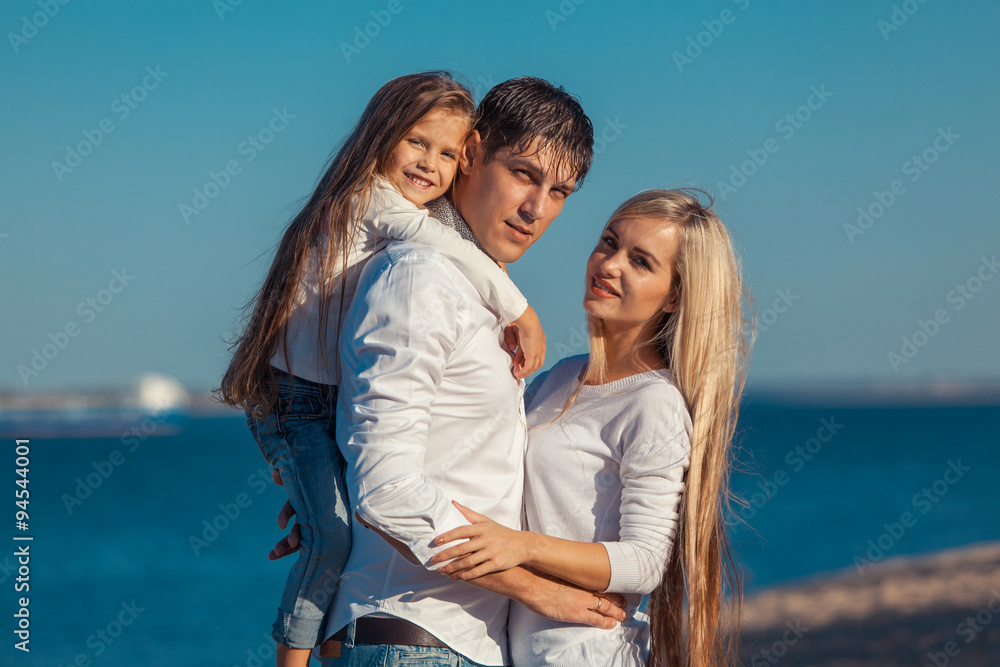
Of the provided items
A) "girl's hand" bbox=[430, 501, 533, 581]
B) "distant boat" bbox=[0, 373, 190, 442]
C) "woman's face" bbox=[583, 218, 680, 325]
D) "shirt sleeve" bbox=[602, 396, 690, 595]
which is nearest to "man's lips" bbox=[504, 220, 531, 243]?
"woman's face" bbox=[583, 218, 680, 325]

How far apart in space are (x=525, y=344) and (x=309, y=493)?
2.60ft

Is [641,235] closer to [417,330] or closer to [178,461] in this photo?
[417,330]

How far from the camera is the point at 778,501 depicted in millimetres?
36250

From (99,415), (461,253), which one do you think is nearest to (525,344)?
(461,253)

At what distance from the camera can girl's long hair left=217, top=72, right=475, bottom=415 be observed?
2.56 metres

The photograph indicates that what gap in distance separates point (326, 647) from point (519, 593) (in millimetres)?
567

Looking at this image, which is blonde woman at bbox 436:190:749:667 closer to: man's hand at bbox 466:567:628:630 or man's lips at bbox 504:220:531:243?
man's hand at bbox 466:567:628:630

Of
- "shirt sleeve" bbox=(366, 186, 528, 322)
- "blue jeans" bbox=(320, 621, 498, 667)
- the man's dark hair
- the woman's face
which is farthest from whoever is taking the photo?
the woman's face

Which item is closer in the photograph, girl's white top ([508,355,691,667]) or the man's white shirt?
the man's white shirt

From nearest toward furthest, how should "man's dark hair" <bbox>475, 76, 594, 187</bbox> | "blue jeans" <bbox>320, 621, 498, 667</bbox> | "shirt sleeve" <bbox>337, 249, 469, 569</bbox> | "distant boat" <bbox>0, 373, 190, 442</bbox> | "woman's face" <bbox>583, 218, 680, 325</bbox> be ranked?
"shirt sleeve" <bbox>337, 249, 469, 569</bbox> → "blue jeans" <bbox>320, 621, 498, 667</bbox> → "man's dark hair" <bbox>475, 76, 594, 187</bbox> → "woman's face" <bbox>583, 218, 680, 325</bbox> → "distant boat" <bbox>0, 373, 190, 442</bbox>

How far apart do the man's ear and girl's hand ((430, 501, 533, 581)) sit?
3.63 ft

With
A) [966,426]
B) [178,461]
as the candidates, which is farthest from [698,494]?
[966,426]

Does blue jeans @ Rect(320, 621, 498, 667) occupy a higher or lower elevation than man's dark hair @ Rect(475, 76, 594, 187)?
lower

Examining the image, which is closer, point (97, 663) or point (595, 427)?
point (595, 427)
